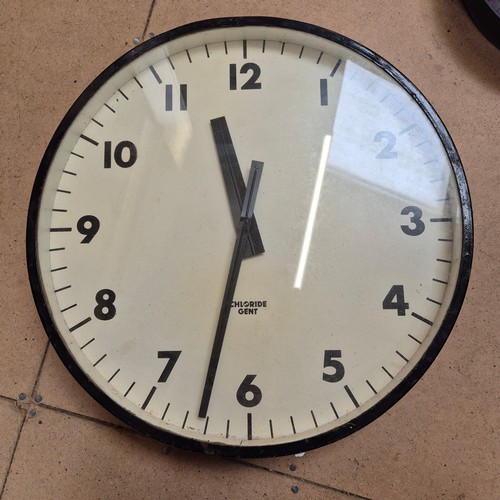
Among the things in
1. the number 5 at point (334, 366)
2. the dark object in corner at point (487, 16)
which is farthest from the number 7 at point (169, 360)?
the dark object in corner at point (487, 16)

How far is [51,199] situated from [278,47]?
47cm

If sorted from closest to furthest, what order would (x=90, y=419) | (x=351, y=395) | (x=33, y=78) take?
(x=351, y=395)
(x=90, y=419)
(x=33, y=78)

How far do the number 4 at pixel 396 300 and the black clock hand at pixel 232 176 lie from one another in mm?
217

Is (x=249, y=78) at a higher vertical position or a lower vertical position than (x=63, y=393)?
higher

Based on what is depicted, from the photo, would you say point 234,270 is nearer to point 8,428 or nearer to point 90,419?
point 90,419

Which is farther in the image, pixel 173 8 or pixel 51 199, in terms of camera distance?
pixel 173 8

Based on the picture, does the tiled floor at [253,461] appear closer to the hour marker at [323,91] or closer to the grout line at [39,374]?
the grout line at [39,374]

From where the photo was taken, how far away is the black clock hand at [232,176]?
912 mm

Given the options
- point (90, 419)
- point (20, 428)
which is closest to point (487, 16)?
point (90, 419)

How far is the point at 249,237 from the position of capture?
0.91m

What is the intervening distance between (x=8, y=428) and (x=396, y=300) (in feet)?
2.37

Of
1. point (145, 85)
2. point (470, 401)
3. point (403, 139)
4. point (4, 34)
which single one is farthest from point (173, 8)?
point (470, 401)

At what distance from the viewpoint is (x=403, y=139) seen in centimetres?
92

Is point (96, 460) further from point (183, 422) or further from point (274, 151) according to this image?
point (274, 151)
